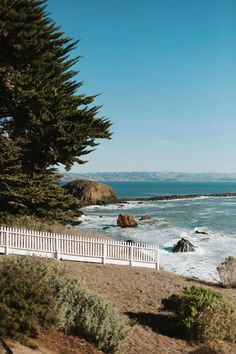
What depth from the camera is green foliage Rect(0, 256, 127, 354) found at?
8562 millimetres

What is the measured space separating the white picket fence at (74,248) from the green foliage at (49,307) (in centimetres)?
653

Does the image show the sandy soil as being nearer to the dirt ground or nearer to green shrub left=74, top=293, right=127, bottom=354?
the dirt ground

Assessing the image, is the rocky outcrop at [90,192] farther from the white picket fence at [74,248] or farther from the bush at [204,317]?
the bush at [204,317]

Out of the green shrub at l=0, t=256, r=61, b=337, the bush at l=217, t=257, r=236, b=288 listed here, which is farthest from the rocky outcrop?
the green shrub at l=0, t=256, r=61, b=337

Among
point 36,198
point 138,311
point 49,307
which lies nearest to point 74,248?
point 36,198

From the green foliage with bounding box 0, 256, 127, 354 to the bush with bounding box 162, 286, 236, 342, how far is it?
2.47 m

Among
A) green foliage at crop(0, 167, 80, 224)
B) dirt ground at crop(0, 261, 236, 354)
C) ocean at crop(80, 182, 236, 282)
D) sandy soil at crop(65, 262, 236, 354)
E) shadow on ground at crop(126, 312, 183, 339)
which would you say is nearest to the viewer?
dirt ground at crop(0, 261, 236, 354)

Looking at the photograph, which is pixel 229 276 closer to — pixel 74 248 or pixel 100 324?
pixel 74 248

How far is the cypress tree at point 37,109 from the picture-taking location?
1969cm

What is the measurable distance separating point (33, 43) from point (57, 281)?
1240 cm

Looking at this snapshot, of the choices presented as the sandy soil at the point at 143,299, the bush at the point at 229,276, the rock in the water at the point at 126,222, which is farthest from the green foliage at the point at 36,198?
the rock in the water at the point at 126,222

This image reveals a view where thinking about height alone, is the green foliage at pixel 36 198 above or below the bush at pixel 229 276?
above

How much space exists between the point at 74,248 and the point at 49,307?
9908 millimetres

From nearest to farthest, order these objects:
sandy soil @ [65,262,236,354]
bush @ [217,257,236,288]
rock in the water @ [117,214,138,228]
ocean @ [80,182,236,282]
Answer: sandy soil @ [65,262,236,354], bush @ [217,257,236,288], ocean @ [80,182,236,282], rock in the water @ [117,214,138,228]
